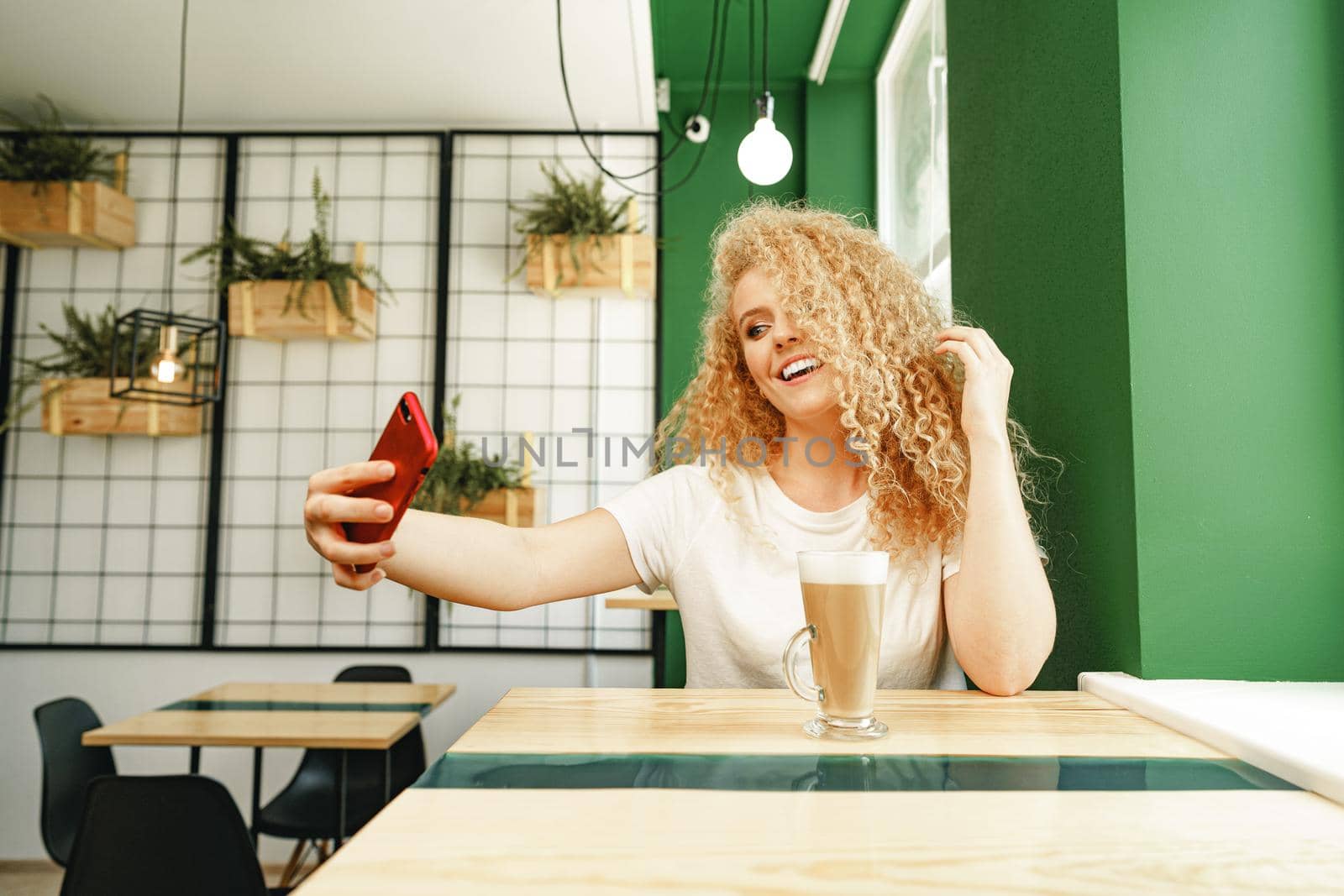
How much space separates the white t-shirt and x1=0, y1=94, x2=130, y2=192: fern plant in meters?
3.26

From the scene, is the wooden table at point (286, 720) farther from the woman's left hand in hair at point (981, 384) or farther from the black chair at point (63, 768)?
the woman's left hand in hair at point (981, 384)

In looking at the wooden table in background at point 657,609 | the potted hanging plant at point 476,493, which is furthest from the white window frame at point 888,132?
the potted hanging plant at point 476,493

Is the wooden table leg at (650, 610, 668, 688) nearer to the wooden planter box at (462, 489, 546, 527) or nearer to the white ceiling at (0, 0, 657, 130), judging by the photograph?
the wooden planter box at (462, 489, 546, 527)

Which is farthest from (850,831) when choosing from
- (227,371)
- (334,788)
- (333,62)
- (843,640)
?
(227,371)

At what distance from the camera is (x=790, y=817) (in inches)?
22.5

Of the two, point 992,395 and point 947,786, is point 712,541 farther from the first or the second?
point 947,786

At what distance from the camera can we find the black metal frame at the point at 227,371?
11.6 feet

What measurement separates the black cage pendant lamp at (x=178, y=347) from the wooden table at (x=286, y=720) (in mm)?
1031

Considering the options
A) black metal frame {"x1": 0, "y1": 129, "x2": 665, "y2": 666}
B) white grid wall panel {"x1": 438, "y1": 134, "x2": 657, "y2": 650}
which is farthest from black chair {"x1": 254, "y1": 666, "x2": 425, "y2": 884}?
white grid wall panel {"x1": 438, "y1": 134, "x2": 657, "y2": 650}

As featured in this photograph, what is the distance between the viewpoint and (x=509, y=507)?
3316 millimetres

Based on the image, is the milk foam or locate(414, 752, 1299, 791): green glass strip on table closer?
locate(414, 752, 1299, 791): green glass strip on table

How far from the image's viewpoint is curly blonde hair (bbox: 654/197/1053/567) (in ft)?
4.20

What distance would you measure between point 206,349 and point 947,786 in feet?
12.2

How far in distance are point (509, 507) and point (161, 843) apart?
1752 millimetres
